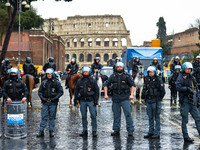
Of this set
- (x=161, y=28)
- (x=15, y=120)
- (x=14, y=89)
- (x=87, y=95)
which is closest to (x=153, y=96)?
(x=87, y=95)

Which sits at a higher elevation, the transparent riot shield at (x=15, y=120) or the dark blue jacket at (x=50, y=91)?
the dark blue jacket at (x=50, y=91)

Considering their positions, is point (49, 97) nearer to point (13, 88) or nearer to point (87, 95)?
point (87, 95)

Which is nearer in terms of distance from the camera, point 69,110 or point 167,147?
point 167,147

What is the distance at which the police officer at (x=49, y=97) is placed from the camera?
9078 mm

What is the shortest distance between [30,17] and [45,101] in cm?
6028

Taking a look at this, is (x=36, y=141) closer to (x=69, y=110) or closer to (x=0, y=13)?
(x=69, y=110)

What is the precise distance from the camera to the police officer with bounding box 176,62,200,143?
27.3 feet

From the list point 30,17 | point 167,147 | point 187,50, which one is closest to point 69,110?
point 167,147

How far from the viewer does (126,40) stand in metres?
138

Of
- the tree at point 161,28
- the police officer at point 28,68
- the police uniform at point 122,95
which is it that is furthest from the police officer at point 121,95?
the tree at point 161,28

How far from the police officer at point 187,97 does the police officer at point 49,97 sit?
3202 mm

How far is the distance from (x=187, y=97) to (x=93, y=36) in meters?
132

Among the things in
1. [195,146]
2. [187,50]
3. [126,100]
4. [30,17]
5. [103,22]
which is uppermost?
[103,22]

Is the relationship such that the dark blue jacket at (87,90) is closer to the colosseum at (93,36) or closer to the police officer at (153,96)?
the police officer at (153,96)
